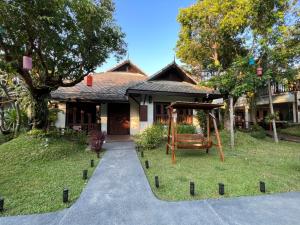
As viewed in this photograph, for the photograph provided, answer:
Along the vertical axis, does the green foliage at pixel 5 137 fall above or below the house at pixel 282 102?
below

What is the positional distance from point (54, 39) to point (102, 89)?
24.5 feet

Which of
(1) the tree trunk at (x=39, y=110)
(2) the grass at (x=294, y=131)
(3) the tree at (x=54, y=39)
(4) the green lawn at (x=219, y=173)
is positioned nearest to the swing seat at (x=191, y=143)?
(4) the green lawn at (x=219, y=173)

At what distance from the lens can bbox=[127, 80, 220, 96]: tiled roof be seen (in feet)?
35.4

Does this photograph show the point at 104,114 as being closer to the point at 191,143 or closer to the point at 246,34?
the point at 191,143

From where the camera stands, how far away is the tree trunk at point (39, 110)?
800 centimetres

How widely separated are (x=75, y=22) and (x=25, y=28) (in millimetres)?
1682

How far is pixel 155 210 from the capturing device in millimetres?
3338

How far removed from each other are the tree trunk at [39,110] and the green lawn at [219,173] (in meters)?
4.95

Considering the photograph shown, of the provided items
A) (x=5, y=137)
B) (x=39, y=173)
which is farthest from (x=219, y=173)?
(x=5, y=137)

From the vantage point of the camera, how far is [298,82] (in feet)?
57.9

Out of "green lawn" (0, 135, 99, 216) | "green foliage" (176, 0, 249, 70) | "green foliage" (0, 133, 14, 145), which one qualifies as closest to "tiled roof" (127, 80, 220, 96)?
"green foliage" (176, 0, 249, 70)

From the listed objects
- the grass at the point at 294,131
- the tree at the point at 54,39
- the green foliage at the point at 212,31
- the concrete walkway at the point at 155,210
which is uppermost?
the green foliage at the point at 212,31

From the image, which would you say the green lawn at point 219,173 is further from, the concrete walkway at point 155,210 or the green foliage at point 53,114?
the green foliage at point 53,114

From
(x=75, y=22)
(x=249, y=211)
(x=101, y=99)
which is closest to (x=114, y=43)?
(x=75, y=22)
